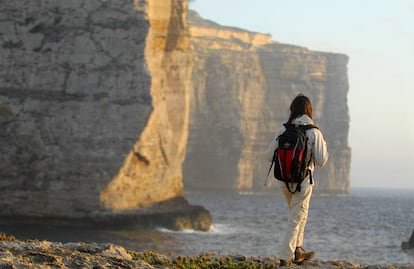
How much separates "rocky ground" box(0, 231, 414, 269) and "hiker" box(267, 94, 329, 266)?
191mm

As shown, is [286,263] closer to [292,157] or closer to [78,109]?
[292,157]

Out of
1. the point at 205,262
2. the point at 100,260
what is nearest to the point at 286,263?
the point at 205,262

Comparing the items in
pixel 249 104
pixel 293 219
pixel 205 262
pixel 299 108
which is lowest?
pixel 205 262

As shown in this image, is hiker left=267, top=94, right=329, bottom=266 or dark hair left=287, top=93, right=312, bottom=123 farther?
dark hair left=287, top=93, right=312, bottom=123

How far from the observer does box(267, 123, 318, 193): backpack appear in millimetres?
8898

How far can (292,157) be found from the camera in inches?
350

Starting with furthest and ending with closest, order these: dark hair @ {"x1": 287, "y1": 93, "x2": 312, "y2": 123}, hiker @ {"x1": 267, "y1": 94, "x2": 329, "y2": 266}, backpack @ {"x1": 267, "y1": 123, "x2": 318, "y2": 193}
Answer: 1. dark hair @ {"x1": 287, "y1": 93, "x2": 312, "y2": 123}
2. hiker @ {"x1": 267, "y1": 94, "x2": 329, "y2": 266}
3. backpack @ {"x1": 267, "y1": 123, "x2": 318, "y2": 193}

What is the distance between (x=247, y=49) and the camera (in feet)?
470

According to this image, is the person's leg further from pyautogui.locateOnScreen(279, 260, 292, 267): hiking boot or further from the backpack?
pyautogui.locateOnScreen(279, 260, 292, 267): hiking boot

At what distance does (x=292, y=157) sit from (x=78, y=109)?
34628mm

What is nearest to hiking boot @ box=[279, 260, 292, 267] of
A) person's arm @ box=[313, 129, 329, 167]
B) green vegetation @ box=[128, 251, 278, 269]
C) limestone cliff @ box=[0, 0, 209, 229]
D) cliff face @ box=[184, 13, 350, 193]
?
green vegetation @ box=[128, 251, 278, 269]

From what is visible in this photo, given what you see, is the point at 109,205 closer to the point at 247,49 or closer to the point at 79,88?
the point at 79,88

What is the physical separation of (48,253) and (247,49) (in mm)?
136670

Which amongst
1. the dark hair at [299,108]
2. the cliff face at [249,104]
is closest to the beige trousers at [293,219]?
the dark hair at [299,108]
